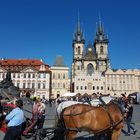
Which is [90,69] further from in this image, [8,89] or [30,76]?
[8,89]

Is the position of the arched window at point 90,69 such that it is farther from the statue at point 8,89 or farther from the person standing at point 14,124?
the person standing at point 14,124

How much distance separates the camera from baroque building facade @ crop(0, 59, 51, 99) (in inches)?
3356

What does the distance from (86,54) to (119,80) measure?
15.7 metres

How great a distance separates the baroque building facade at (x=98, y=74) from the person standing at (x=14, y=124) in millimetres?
90896

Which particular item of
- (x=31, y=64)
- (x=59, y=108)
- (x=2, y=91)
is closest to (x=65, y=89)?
(x=31, y=64)

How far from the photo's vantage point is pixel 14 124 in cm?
662

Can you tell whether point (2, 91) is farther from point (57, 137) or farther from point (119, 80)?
point (119, 80)

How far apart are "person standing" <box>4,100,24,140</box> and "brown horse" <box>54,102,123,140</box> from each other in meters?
1.30

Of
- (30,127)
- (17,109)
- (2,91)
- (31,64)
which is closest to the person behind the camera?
(17,109)

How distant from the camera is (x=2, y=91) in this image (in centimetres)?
2533

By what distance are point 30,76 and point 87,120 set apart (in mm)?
78965

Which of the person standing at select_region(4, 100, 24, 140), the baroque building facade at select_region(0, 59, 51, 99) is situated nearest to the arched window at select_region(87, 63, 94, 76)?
the baroque building facade at select_region(0, 59, 51, 99)

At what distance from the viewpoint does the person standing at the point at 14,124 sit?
6590mm

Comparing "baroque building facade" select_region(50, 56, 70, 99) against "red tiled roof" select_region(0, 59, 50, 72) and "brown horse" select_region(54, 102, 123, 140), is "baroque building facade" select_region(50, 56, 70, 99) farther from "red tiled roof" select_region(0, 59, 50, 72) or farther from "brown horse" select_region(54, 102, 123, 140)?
"brown horse" select_region(54, 102, 123, 140)
